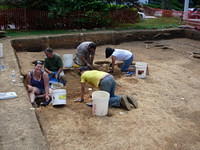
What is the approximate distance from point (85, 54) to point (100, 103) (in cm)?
314

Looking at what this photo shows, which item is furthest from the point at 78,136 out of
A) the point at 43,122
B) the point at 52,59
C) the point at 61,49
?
the point at 61,49

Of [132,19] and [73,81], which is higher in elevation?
[132,19]

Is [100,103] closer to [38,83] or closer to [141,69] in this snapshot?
[38,83]

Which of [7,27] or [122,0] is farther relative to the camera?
[122,0]

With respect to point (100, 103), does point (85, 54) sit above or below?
above

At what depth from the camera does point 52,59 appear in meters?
7.35

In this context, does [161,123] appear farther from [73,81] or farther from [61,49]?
[61,49]

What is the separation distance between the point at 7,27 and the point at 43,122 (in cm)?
1050

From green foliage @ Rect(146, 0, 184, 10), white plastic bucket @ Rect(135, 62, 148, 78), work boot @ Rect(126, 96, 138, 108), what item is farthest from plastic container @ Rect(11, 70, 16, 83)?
green foliage @ Rect(146, 0, 184, 10)

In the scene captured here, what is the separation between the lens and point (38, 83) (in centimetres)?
619

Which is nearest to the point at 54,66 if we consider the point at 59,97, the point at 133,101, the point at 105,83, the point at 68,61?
the point at 68,61

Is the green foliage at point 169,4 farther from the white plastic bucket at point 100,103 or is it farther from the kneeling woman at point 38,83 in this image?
the white plastic bucket at point 100,103

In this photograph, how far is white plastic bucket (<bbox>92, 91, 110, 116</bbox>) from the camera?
530 centimetres

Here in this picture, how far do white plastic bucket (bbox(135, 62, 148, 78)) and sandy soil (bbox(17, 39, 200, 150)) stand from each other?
165mm
